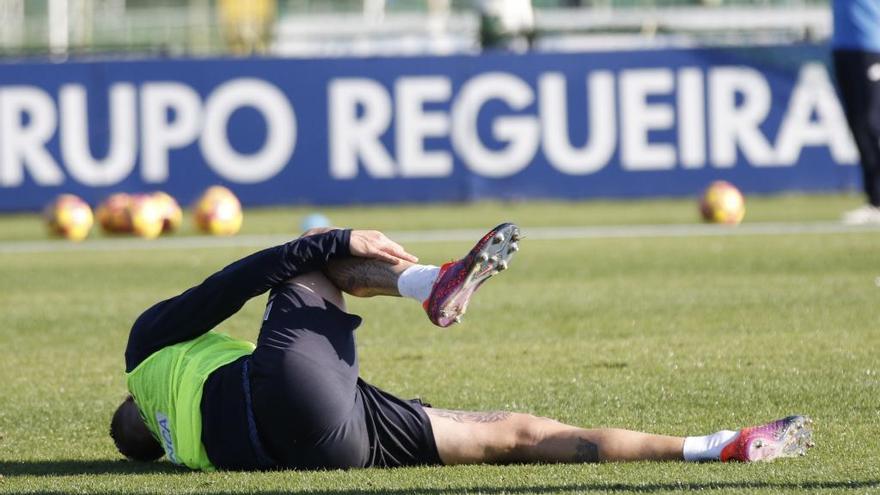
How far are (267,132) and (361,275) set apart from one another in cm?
1510

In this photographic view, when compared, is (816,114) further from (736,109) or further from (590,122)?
(590,122)

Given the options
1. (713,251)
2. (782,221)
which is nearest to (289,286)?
(713,251)

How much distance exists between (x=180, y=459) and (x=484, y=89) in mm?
15185

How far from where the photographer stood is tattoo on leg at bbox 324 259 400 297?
5602 millimetres

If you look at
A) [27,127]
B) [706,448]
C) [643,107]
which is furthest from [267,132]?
[706,448]

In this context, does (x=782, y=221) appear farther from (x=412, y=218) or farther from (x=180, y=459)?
(x=180, y=459)

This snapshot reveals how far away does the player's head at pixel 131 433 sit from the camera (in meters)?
5.97

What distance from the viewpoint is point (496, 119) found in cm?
2045

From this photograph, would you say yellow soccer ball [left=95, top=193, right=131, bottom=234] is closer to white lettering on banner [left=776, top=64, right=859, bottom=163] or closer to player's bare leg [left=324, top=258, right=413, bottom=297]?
white lettering on banner [left=776, top=64, right=859, bottom=163]

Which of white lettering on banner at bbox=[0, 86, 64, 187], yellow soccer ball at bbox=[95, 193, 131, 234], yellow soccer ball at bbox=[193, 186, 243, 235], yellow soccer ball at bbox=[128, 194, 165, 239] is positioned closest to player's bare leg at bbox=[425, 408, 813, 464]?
yellow soccer ball at bbox=[193, 186, 243, 235]

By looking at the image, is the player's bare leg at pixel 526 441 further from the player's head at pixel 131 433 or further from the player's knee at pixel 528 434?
the player's head at pixel 131 433

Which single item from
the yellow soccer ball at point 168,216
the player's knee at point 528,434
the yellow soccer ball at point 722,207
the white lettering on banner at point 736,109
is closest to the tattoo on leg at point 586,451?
the player's knee at point 528,434

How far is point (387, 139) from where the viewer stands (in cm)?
2042

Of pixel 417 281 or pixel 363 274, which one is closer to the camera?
pixel 417 281
